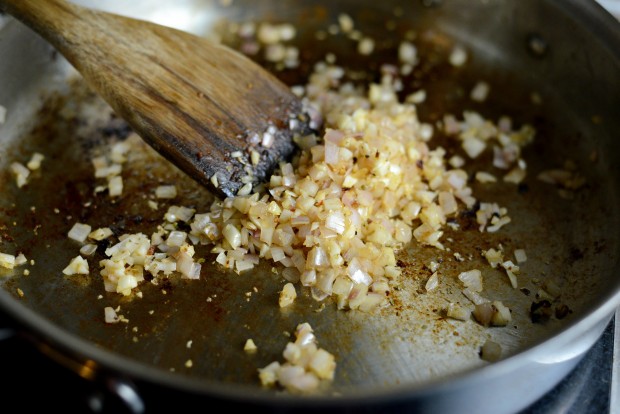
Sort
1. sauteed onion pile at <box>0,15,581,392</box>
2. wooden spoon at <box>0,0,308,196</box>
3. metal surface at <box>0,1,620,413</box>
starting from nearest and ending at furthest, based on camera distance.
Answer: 1. metal surface at <box>0,1,620,413</box>
2. sauteed onion pile at <box>0,15,581,392</box>
3. wooden spoon at <box>0,0,308,196</box>

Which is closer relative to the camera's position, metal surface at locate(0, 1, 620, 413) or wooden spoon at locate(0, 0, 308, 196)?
metal surface at locate(0, 1, 620, 413)

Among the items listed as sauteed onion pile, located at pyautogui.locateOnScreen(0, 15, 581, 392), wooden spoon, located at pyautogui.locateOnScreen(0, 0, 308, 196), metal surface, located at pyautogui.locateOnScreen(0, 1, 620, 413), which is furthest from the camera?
wooden spoon, located at pyautogui.locateOnScreen(0, 0, 308, 196)

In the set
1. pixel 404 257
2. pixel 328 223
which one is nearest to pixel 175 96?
pixel 328 223

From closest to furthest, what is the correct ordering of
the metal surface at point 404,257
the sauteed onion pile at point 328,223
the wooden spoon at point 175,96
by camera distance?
the metal surface at point 404,257, the sauteed onion pile at point 328,223, the wooden spoon at point 175,96

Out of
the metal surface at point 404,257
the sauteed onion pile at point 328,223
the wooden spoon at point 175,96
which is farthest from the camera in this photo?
the wooden spoon at point 175,96

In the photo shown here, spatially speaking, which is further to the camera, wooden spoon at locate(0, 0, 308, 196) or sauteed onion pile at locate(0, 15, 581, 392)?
wooden spoon at locate(0, 0, 308, 196)

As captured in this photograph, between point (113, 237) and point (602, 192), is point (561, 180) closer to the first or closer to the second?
point (602, 192)

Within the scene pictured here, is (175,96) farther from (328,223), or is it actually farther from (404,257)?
(404,257)
